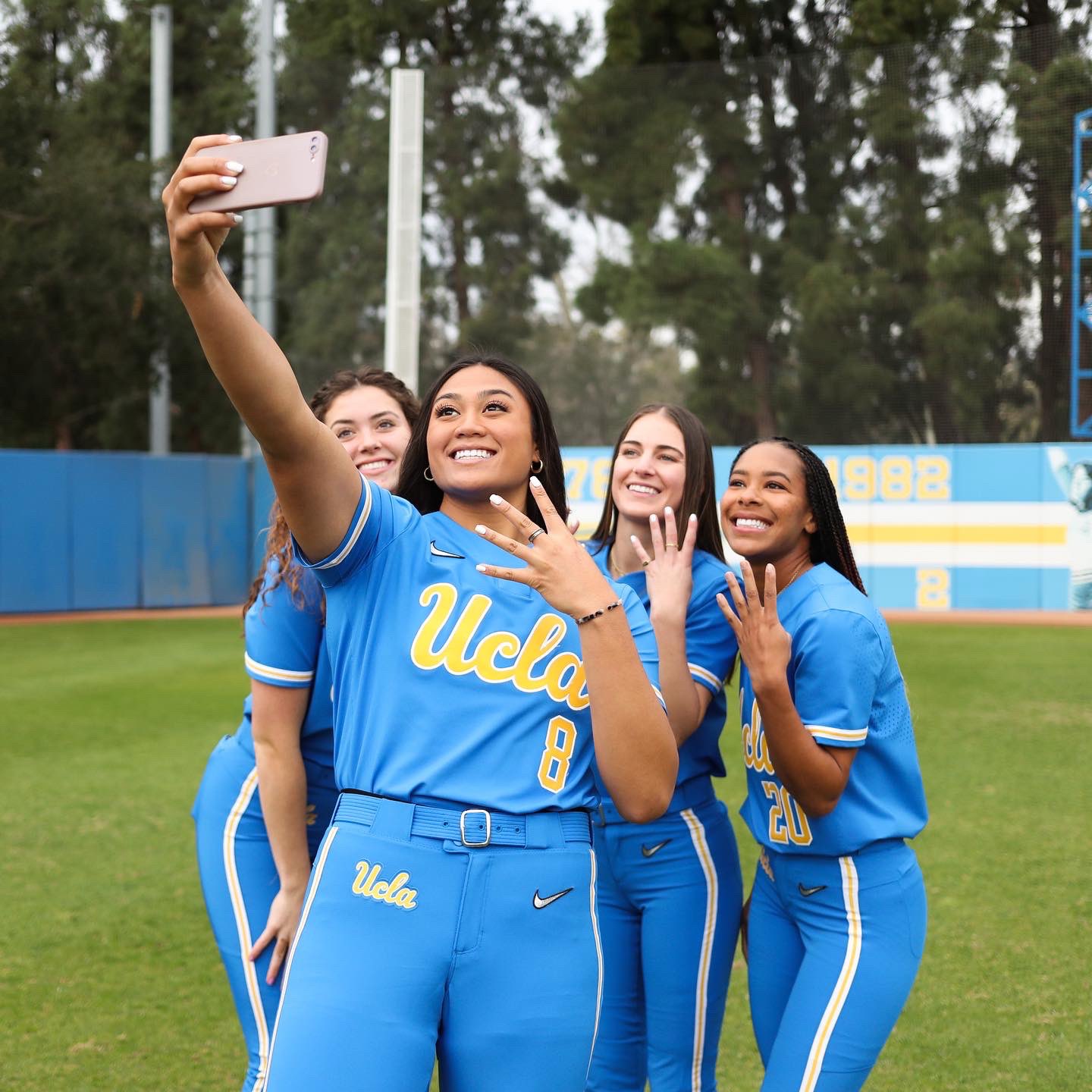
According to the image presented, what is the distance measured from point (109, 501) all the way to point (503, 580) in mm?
19106

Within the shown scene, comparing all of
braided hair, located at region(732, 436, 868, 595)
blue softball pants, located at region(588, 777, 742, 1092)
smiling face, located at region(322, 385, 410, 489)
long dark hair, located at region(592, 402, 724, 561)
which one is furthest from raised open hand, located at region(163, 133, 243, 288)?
blue softball pants, located at region(588, 777, 742, 1092)

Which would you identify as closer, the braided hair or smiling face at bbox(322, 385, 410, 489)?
the braided hair

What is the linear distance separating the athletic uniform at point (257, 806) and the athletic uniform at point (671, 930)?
28.0 inches

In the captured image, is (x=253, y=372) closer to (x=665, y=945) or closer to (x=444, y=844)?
(x=444, y=844)

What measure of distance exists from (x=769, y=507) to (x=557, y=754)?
1033 mm

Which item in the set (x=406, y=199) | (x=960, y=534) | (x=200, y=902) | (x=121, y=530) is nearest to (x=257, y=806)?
(x=200, y=902)

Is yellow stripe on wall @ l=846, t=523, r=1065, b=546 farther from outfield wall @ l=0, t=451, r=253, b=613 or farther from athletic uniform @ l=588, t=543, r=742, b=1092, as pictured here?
athletic uniform @ l=588, t=543, r=742, b=1092

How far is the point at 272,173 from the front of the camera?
1.77 metres

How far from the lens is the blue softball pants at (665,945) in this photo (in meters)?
3.00

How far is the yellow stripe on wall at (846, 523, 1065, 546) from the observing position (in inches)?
755

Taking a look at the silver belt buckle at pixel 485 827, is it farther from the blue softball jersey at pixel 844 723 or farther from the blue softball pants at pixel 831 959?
the blue softball pants at pixel 831 959

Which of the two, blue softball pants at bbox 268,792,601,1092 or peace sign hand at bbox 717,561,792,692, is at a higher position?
peace sign hand at bbox 717,561,792,692

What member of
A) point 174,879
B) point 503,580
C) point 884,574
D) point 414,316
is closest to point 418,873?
point 503,580

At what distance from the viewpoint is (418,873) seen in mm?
2004
